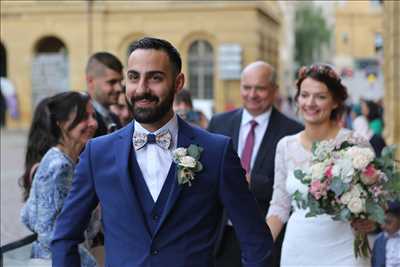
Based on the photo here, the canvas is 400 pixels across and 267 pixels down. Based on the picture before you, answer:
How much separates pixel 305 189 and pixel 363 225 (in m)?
0.43

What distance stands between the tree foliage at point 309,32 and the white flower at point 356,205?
273 feet

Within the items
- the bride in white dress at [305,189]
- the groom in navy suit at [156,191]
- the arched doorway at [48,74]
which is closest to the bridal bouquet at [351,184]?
the bride in white dress at [305,189]

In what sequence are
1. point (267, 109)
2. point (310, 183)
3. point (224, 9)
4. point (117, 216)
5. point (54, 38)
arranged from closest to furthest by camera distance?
point (117, 216)
point (310, 183)
point (267, 109)
point (224, 9)
point (54, 38)

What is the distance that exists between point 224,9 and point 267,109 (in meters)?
27.8

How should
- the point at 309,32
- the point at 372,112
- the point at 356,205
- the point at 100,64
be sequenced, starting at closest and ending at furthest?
1. the point at 356,205
2. the point at 100,64
3. the point at 372,112
4. the point at 309,32

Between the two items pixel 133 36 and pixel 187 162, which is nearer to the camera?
pixel 187 162

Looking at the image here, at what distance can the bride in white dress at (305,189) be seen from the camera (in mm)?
5230

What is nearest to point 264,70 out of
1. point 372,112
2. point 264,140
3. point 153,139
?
point 264,140

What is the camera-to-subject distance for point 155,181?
3404mm

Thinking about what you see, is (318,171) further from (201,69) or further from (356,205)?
(201,69)

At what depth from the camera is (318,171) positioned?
5113 mm

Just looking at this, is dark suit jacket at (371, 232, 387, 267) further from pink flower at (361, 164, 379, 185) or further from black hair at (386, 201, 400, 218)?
pink flower at (361, 164, 379, 185)

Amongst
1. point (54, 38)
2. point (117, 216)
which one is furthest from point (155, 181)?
point (54, 38)

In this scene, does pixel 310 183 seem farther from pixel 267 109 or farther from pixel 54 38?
pixel 54 38
